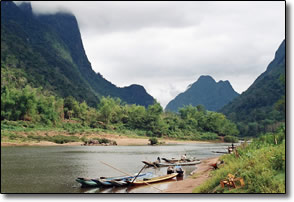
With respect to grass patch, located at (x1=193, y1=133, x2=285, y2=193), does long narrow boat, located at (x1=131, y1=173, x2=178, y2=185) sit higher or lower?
lower

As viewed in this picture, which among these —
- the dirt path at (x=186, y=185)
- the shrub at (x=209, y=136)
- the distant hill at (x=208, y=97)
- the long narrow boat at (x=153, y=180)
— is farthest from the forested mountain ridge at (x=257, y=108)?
the distant hill at (x=208, y=97)

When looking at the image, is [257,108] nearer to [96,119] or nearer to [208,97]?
[96,119]

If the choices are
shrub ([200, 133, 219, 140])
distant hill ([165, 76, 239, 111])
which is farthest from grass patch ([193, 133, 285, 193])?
distant hill ([165, 76, 239, 111])

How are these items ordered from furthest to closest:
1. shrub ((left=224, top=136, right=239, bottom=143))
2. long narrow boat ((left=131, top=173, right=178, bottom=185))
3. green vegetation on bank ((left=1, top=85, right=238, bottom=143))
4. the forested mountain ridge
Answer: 1. shrub ((left=224, top=136, right=239, bottom=143))
2. green vegetation on bank ((left=1, top=85, right=238, bottom=143))
3. the forested mountain ridge
4. long narrow boat ((left=131, top=173, right=178, bottom=185))

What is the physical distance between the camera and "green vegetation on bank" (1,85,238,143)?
37.1 meters

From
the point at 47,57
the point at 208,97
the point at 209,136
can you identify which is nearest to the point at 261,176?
the point at 209,136

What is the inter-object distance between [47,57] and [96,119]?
136ft

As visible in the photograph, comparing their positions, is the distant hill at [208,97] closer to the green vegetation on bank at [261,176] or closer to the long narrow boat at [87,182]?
the long narrow boat at [87,182]

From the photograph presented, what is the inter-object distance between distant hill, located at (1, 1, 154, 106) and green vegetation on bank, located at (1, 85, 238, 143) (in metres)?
9.41

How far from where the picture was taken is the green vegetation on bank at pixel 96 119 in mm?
37094

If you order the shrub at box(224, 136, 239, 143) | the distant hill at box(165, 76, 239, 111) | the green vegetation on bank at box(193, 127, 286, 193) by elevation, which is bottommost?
the shrub at box(224, 136, 239, 143)

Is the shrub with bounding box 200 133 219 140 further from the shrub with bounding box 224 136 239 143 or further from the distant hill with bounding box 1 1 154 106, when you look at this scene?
the distant hill with bounding box 1 1 154 106

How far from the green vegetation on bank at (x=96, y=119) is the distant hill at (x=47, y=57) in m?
9.41

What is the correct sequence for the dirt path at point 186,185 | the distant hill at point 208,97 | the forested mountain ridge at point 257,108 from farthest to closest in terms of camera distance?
1. the distant hill at point 208,97
2. the forested mountain ridge at point 257,108
3. the dirt path at point 186,185
